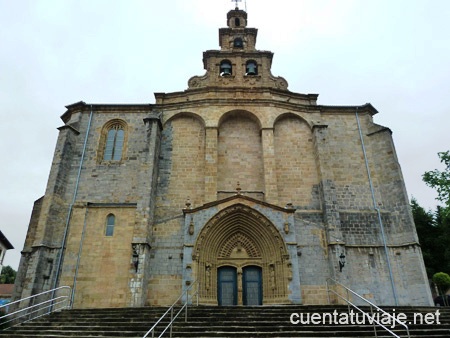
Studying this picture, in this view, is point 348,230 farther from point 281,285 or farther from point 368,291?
point 281,285

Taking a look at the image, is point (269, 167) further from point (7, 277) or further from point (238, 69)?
point (7, 277)

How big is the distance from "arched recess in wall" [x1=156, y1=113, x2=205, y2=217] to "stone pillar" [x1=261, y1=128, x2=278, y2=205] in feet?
10.7

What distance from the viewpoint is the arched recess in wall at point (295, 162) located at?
55.2ft

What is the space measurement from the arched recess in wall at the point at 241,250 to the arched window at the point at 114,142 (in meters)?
7.05

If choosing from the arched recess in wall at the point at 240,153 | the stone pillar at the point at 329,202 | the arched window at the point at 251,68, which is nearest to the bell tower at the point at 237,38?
the arched window at the point at 251,68

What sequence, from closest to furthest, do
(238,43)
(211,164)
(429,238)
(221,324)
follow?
(221,324), (211,164), (238,43), (429,238)

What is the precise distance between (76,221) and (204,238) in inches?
252

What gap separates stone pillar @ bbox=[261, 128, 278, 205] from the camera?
16.2 m

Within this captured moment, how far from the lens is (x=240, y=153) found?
18.2 m

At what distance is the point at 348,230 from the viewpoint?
15828mm

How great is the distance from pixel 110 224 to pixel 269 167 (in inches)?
328

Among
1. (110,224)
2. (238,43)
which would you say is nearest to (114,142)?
(110,224)

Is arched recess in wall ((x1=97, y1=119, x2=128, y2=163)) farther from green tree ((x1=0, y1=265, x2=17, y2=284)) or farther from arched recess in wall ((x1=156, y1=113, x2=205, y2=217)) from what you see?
green tree ((x1=0, y1=265, x2=17, y2=284))

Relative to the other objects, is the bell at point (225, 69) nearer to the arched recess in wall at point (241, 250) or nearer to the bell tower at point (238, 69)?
the bell tower at point (238, 69)
